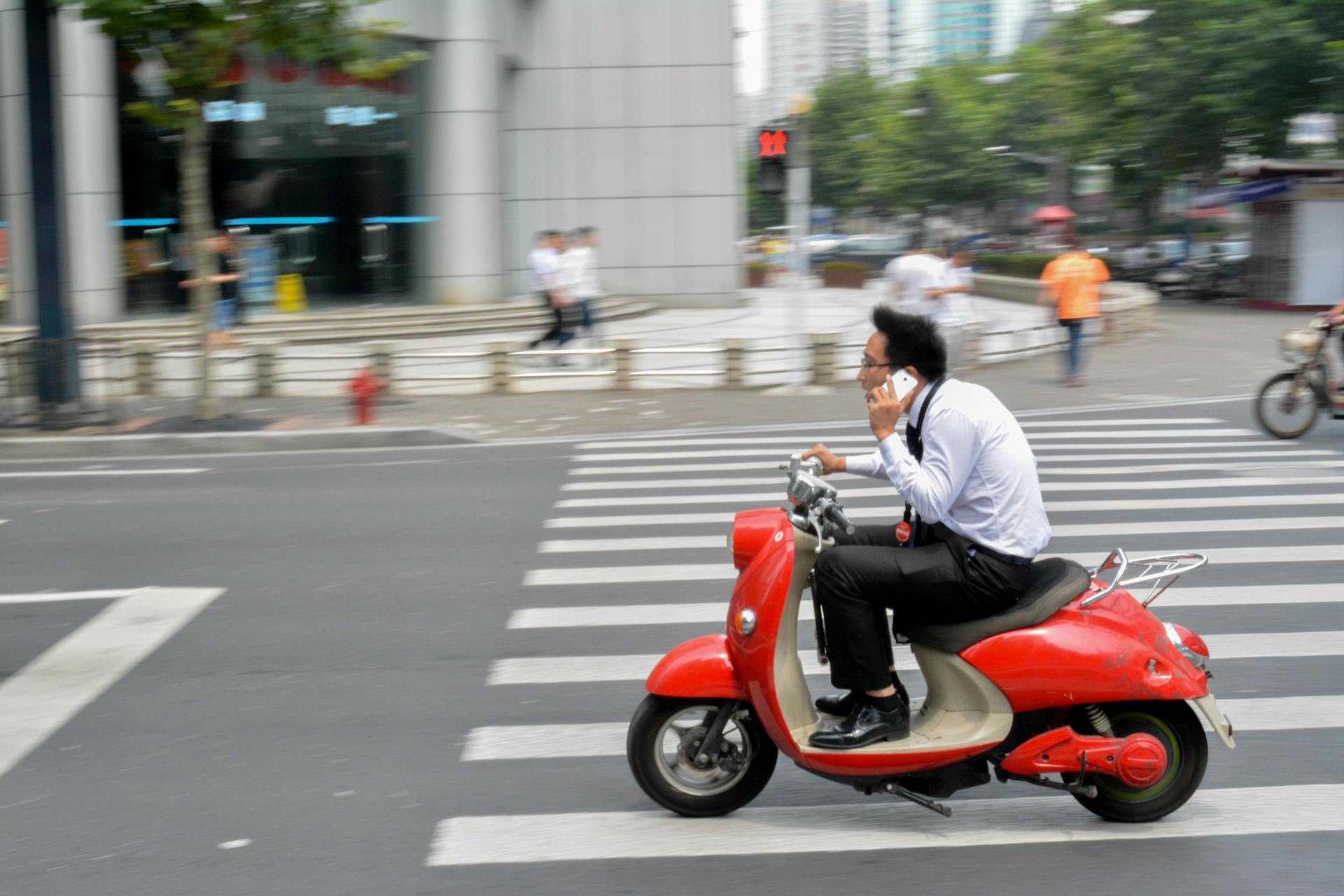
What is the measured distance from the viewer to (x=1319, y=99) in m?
32.5

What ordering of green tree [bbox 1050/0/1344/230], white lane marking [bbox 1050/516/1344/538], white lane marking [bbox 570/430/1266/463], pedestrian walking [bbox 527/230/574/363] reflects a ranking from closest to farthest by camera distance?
white lane marking [bbox 1050/516/1344/538], white lane marking [bbox 570/430/1266/463], pedestrian walking [bbox 527/230/574/363], green tree [bbox 1050/0/1344/230]

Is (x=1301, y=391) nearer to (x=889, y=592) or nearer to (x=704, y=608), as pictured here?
(x=704, y=608)

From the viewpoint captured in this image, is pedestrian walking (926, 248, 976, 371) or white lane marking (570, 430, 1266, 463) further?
pedestrian walking (926, 248, 976, 371)

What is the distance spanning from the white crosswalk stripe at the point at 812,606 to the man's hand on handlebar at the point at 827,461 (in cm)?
112

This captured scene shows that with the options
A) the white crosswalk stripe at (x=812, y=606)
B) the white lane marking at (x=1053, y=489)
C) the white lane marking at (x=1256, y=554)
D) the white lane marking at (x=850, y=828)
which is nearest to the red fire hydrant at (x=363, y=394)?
the white crosswalk stripe at (x=812, y=606)

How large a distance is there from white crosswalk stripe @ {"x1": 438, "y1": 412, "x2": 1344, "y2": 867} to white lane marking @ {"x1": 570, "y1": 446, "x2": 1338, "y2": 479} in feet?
0.12

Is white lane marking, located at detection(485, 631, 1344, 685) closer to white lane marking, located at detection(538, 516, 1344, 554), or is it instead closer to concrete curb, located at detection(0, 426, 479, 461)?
white lane marking, located at detection(538, 516, 1344, 554)

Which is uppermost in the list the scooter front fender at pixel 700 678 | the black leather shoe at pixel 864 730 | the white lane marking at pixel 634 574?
the scooter front fender at pixel 700 678

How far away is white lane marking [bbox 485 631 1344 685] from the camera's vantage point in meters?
6.19

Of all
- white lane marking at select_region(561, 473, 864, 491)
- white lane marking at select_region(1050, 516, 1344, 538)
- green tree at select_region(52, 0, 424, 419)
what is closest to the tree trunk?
green tree at select_region(52, 0, 424, 419)

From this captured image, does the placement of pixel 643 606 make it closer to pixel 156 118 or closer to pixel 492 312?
pixel 156 118

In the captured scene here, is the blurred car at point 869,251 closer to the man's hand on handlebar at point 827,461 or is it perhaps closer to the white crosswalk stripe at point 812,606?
the white crosswalk stripe at point 812,606

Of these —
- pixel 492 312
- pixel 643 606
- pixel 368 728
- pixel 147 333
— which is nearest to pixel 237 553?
pixel 643 606

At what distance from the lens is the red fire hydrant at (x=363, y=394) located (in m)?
14.6
